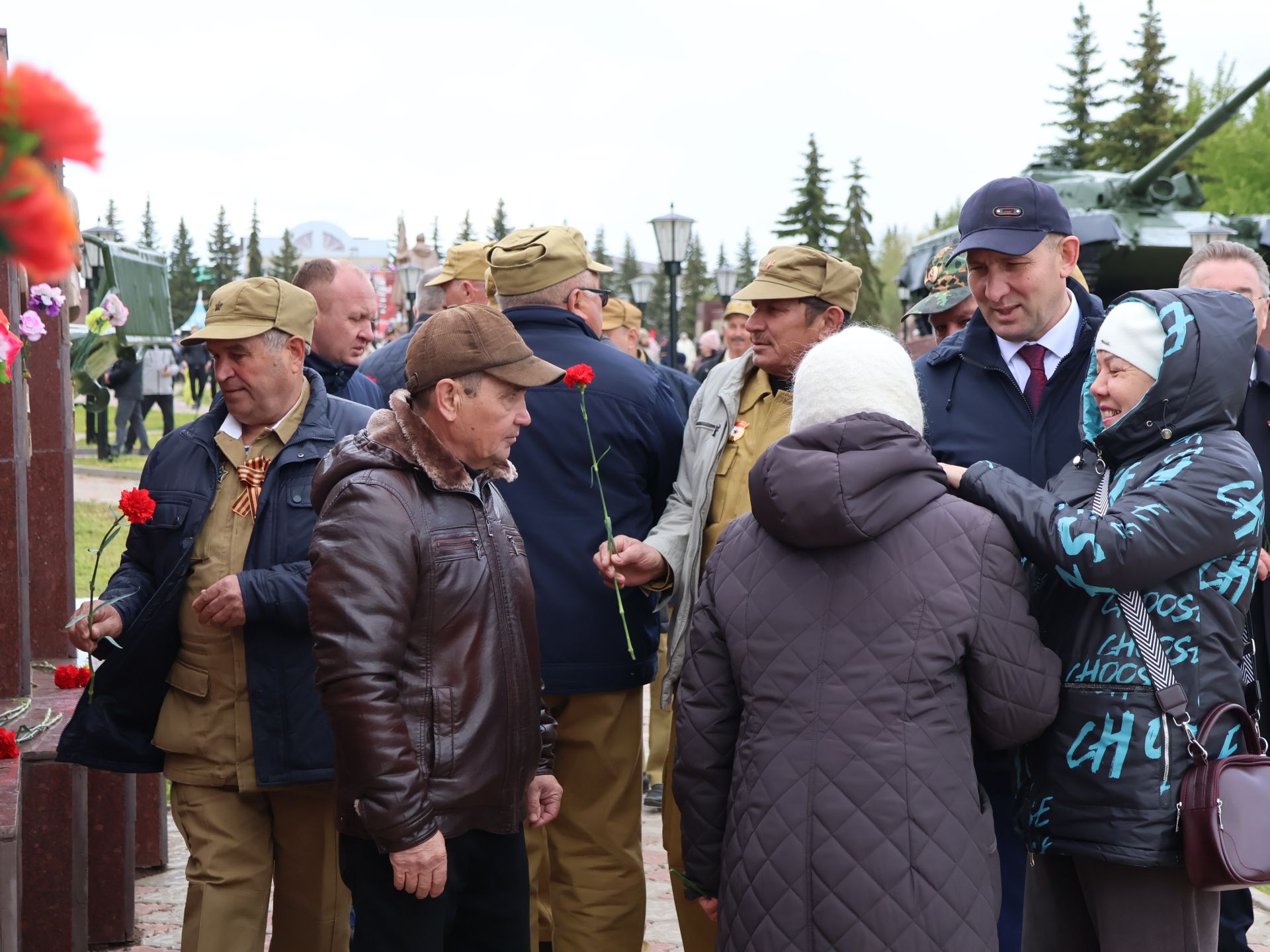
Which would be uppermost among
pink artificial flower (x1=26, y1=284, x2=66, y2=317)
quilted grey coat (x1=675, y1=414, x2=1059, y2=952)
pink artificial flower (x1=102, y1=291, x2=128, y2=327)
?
pink artificial flower (x1=102, y1=291, x2=128, y2=327)

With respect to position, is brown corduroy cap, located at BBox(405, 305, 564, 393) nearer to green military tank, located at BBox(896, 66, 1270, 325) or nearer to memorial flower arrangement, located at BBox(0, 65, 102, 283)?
memorial flower arrangement, located at BBox(0, 65, 102, 283)

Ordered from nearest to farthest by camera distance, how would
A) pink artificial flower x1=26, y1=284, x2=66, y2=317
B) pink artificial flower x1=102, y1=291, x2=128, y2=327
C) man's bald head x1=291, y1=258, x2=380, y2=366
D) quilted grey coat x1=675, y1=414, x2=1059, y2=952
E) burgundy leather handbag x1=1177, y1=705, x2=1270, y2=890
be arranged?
1. quilted grey coat x1=675, y1=414, x2=1059, y2=952
2. burgundy leather handbag x1=1177, y1=705, x2=1270, y2=890
3. pink artificial flower x1=26, y1=284, x2=66, y2=317
4. man's bald head x1=291, y1=258, x2=380, y2=366
5. pink artificial flower x1=102, y1=291, x2=128, y2=327

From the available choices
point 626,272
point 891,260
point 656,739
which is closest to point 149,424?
point 656,739

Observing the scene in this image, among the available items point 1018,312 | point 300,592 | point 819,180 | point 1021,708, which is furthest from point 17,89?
point 819,180

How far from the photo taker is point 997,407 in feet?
11.9

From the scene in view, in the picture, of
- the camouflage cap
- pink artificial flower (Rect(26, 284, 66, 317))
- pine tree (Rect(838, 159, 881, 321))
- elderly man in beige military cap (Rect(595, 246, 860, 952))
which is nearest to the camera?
elderly man in beige military cap (Rect(595, 246, 860, 952))

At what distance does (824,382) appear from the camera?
108 inches

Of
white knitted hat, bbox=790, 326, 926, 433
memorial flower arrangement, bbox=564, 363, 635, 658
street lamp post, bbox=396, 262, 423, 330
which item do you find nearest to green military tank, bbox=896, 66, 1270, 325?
memorial flower arrangement, bbox=564, 363, 635, 658

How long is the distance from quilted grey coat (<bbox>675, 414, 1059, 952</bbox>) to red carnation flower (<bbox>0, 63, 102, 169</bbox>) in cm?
178

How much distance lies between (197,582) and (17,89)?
9.92ft

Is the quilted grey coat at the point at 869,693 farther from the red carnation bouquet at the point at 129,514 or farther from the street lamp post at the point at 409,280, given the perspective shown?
the street lamp post at the point at 409,280

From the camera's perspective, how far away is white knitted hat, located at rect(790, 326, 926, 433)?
8.85 ft

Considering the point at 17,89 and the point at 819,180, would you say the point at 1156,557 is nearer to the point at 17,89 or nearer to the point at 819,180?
the point at 17,89

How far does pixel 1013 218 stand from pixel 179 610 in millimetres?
2552
